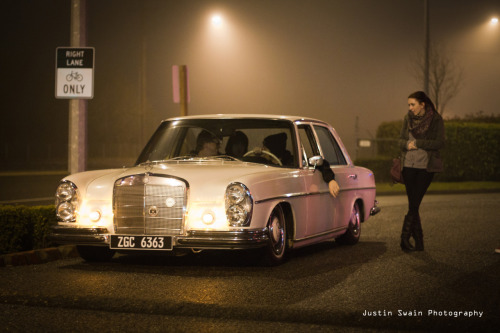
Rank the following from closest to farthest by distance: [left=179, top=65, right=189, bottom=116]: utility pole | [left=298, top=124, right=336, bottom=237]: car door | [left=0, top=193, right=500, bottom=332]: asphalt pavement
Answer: [left=0, top=193, right=500, bottom=332]: asphalt pavement → [left=298, top=124, right=336, bottom=237]: car door → [left=179, top=65, right=189, bottom=116]: utility pole

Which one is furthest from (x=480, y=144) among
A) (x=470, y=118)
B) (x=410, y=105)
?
(x=410, y=105)

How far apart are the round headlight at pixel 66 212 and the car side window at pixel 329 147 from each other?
11.4 ft

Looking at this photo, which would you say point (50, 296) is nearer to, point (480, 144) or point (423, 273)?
point (423, 273)

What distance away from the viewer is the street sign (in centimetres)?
1181

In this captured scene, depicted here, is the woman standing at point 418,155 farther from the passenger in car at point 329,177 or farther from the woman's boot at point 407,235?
the passenger in car at point 329,177

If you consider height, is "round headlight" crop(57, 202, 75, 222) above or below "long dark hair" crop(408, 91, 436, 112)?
below

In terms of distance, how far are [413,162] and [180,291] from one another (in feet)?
14.2

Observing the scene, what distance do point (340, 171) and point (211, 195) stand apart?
9.70 feet

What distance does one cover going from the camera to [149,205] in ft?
27.5

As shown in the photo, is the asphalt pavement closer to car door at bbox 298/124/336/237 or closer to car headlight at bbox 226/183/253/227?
car door at bbox 298/124/336/237

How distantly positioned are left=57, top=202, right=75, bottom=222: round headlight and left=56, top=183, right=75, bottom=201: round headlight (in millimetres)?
68

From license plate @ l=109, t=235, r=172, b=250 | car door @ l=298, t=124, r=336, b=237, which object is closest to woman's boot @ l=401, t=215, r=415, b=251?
car door @ l=298, t=124, r=336, b=237

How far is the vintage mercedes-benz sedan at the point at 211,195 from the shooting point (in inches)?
320

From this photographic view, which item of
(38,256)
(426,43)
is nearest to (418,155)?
(38,256)
